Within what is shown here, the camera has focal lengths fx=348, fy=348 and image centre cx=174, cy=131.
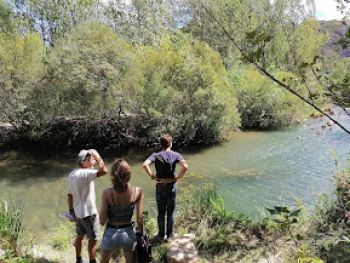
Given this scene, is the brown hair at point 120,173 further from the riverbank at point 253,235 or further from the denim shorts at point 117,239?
the riverbank at point 253,235

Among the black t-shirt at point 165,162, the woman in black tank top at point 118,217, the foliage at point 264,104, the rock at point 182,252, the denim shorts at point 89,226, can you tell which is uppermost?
the foliage at point 264,104

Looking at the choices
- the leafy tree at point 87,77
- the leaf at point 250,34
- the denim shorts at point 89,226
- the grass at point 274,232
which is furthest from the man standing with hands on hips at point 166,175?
the leafy tree at point 87,77

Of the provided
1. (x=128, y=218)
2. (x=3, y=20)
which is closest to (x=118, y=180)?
(x=128, y=218)

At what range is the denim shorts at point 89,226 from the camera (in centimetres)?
460

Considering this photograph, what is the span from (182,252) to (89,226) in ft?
4.37

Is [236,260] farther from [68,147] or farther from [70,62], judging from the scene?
[68,147]

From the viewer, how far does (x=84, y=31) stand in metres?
15.4

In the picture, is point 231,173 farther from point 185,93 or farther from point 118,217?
point 118,217

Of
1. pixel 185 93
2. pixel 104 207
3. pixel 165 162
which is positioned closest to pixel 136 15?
pixel 185 93

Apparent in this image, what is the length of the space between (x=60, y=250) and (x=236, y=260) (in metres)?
2.85

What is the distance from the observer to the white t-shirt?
448cm

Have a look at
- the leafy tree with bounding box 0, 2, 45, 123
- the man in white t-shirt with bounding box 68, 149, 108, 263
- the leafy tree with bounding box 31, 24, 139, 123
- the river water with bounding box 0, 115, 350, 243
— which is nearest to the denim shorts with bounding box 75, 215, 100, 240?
the man in white t-shirt with bounding box 68, 149, 108, 263

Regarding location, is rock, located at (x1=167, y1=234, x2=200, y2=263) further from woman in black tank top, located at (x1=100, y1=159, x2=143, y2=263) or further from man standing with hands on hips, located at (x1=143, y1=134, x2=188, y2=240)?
woman in black tank top, located at (x1=100, y1=159, x2=143, y2=263)

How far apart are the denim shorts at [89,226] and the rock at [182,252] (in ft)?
3.55
